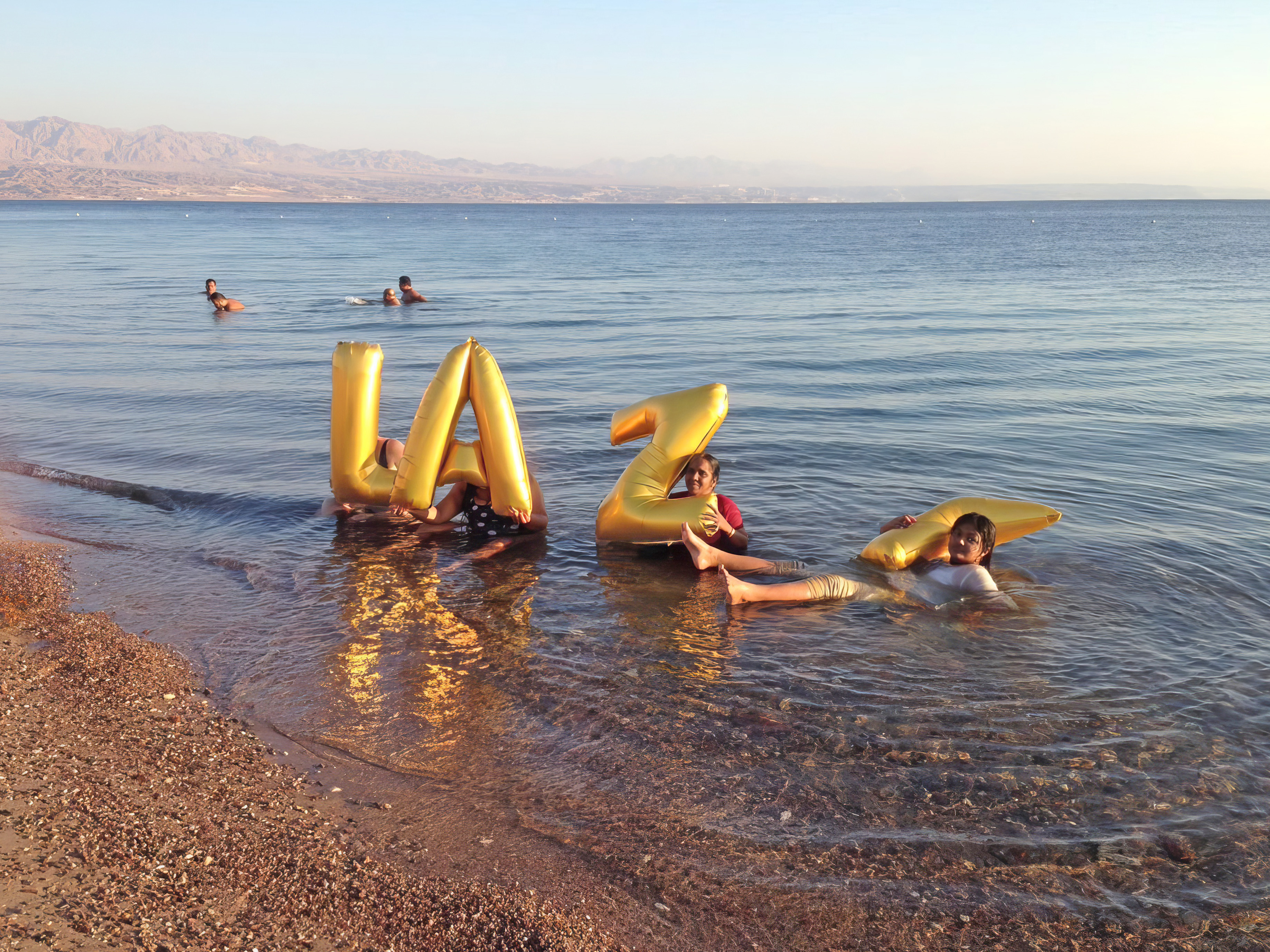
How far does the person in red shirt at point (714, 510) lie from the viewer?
7520mm

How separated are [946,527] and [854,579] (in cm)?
83

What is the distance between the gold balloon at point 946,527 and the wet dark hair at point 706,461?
1437 millimetres

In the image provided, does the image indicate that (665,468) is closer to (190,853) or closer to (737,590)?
(737,590)

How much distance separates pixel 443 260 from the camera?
1794 inches

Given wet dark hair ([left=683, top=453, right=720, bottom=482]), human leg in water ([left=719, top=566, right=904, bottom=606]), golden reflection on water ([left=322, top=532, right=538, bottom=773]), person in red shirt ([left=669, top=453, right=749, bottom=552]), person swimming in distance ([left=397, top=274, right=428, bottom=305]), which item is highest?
person swimming in distance ([left=397, top=274, right=428, bottom=305])

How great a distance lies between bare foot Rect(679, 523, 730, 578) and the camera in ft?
24.3

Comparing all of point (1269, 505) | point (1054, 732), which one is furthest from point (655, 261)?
point (1054, 732)

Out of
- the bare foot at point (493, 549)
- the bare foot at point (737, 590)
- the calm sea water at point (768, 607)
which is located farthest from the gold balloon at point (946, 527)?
the bare foot at point (493, 549)

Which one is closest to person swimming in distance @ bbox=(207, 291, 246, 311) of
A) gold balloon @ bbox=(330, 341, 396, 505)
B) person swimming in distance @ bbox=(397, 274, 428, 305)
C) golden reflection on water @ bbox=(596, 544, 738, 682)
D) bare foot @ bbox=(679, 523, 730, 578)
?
person swimming in distance @ bbox=(397, 274, 428, 305)

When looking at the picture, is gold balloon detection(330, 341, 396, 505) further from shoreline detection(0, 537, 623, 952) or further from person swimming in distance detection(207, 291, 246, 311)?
person swimming in distance detection(207, 291, 246, 311)

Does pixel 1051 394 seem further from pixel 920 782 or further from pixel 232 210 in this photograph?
pixel 232 210

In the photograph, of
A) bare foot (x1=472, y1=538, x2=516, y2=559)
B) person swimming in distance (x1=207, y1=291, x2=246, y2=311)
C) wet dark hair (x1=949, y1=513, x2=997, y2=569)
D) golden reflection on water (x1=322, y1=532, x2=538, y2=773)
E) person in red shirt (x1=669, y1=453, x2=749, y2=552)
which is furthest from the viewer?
person swimming in distance (x1=207, y1=291, x2=246, y2=311)

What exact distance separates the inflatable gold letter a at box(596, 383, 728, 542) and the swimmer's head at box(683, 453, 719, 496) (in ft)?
Result: 0.16

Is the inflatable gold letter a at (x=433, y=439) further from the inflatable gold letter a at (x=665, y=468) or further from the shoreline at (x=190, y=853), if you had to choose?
the shoreline at (x=190, y=853)
